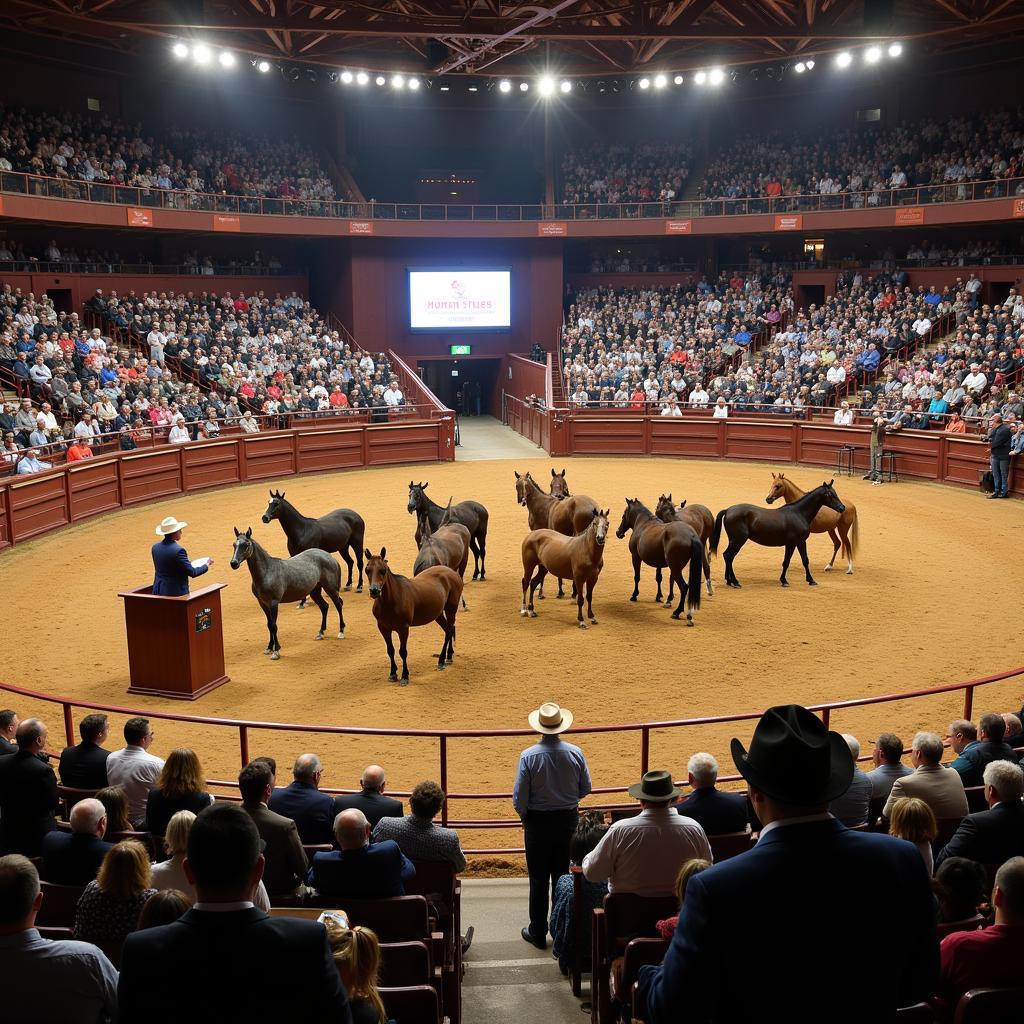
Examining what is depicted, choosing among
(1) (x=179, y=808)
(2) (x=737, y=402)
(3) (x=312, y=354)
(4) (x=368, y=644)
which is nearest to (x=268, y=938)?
(1) (x=179, y=808)

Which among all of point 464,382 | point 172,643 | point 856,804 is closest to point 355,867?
point 856,804

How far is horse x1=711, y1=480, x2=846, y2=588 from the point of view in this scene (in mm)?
17094

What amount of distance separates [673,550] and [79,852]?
10657mm

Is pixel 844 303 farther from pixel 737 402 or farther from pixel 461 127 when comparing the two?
pixel 461 127

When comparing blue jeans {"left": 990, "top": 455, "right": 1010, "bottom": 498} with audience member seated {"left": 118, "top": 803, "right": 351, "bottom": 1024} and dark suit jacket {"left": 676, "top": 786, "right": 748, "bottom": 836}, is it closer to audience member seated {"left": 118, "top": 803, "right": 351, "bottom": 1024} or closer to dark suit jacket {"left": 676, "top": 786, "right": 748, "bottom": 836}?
dark suit jacket {"left": 676, "top": 786, "right": 748, "bottom": 836}

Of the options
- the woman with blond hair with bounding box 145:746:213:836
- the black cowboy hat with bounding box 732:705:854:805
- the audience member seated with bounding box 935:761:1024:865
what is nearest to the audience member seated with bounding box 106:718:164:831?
the woman with blond hair with bounding box 145:746:213:836

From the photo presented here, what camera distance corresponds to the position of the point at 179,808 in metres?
6.74

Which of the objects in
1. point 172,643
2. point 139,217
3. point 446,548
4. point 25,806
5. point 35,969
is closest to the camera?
point 35,969

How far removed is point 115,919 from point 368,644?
9388mm

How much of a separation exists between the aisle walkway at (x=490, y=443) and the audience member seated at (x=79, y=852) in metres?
26.1

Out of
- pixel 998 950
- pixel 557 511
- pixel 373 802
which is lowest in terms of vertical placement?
pixel 373 802

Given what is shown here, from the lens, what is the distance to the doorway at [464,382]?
43.2 meters

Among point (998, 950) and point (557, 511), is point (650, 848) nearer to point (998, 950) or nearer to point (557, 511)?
point (998, 950)

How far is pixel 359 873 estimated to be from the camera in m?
5.78
